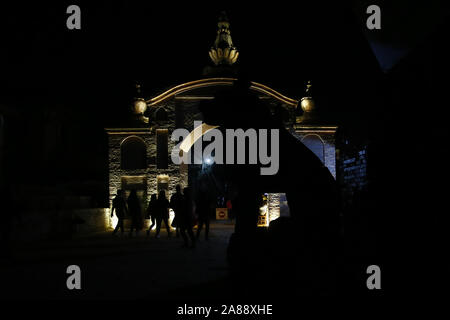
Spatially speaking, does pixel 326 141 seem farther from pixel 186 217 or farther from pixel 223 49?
pixel 186 217

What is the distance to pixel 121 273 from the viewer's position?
6.42m

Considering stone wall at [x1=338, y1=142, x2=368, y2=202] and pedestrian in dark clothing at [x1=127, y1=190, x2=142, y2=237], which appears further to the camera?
pedestrian in dark clothing at [x1=127, y1=190, x2=142, y2=237]

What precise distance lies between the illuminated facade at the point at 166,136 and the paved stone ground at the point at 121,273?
26.8 feet

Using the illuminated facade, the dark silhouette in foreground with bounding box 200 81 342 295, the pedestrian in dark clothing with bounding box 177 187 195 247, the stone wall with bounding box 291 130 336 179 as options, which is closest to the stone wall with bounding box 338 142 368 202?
the dark silhouette in foreground with bounding box 200 81 342 295

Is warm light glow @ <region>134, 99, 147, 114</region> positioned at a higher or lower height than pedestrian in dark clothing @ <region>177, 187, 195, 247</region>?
higher

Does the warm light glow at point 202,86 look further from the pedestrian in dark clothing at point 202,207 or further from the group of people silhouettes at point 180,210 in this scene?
the pedestrian in dark clothing at point 202,207

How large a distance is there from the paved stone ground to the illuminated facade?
816cm

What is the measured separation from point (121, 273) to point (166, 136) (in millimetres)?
12930

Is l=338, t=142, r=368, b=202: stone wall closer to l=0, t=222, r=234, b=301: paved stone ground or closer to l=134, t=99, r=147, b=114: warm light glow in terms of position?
l=0, t=222, r=234, b=301: paved stone ground

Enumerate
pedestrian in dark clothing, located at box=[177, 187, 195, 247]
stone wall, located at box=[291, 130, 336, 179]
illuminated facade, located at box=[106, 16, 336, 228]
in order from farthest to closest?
stone wall, located at box=[291, 130, 336, 179] < illuminated facade, located at box=[106, 16, 336, 228] < pedestrian in dark clothing, located at box=[177, 187, 195, 247]

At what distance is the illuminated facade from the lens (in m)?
18.3

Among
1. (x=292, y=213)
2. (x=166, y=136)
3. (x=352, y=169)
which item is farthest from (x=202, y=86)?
(x=352, y=169)

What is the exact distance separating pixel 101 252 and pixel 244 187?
6902 mm

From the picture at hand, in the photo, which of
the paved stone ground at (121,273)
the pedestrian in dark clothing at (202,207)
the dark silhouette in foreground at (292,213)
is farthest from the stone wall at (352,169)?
the pedestrian in dark clothing at (202,207)
